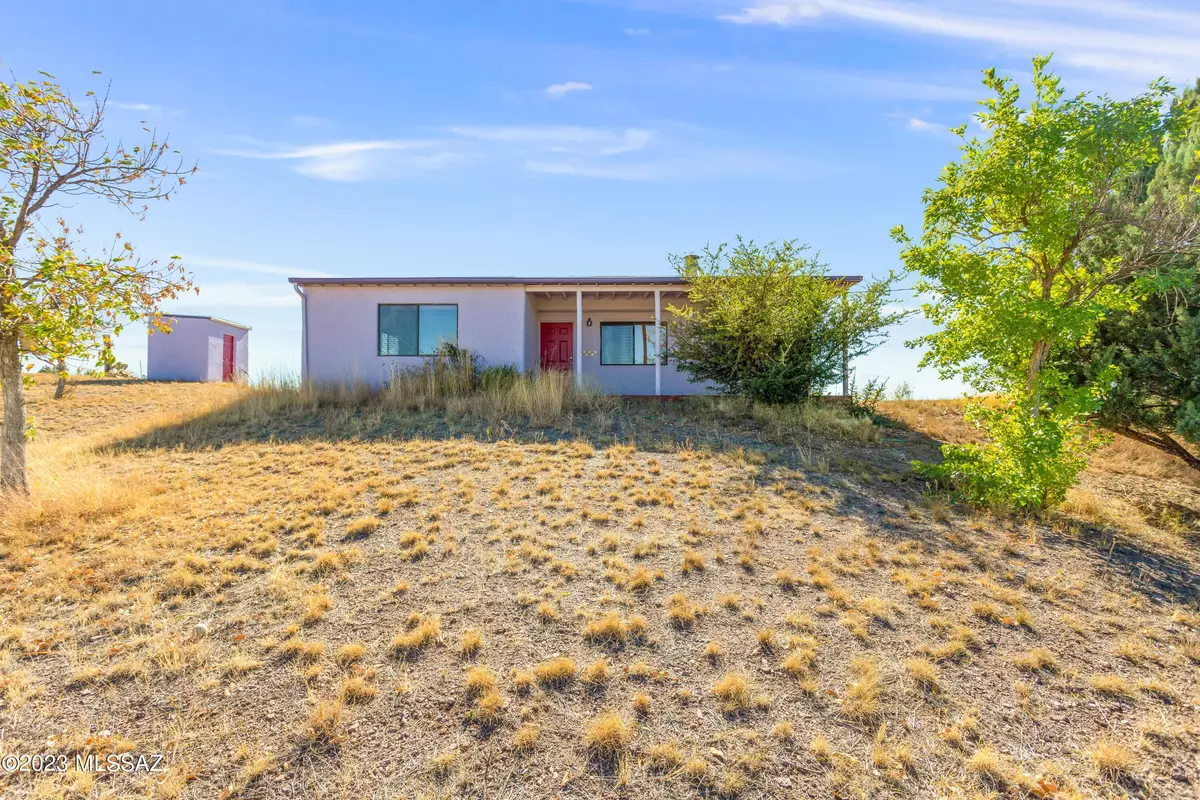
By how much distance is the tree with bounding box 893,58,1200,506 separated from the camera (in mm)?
6941

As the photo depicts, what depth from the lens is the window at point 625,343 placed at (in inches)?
620

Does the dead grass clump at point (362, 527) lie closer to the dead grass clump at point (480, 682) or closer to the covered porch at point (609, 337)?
the dead grass clump at point (480, 682)

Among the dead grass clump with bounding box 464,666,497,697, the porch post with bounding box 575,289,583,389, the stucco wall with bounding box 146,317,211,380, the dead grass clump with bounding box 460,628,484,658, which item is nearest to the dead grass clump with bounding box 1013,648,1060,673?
the dead grass clump with bounding box 464,666,497,697

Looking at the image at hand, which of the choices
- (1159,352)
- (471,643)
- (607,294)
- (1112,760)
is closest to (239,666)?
(471,643)

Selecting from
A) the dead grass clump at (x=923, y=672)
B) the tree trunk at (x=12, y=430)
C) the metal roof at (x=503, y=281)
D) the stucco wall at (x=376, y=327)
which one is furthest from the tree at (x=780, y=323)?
the tree trunk at (x=12, y=430)

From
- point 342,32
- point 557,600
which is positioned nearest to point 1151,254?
point 557,600

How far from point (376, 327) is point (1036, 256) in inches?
511

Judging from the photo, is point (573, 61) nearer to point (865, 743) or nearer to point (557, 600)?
point (557, 600)

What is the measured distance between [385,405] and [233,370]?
15475 mm

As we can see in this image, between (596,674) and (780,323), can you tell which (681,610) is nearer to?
(596,674)

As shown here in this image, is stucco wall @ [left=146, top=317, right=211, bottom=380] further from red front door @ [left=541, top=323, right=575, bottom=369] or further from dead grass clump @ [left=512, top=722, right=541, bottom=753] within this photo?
dead grass clump @ [left=512, top=722, right=541, bottom=753]

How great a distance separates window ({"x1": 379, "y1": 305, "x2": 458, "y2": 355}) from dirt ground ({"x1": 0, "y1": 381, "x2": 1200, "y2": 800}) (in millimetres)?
6442

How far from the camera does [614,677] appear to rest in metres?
4.04

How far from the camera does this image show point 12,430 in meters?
7.05
